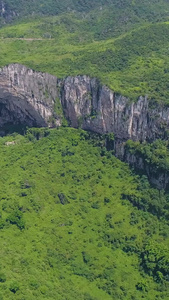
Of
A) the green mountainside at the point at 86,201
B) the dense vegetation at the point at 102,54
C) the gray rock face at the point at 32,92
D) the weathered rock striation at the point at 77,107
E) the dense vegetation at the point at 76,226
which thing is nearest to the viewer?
the dense vegetation at the point at 76,226

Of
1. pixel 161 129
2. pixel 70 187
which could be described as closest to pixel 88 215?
pixel 70 187

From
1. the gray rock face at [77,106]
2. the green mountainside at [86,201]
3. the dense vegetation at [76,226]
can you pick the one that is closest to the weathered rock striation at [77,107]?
the gray rock face at [77,106]

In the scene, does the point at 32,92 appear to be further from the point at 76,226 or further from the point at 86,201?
the point at 76,226

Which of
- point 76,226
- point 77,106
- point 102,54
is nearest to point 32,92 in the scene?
point 77,106

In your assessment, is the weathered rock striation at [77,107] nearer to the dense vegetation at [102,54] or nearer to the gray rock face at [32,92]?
the gray rock face at [32,92]

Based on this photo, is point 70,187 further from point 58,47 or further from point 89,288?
point 58,47
